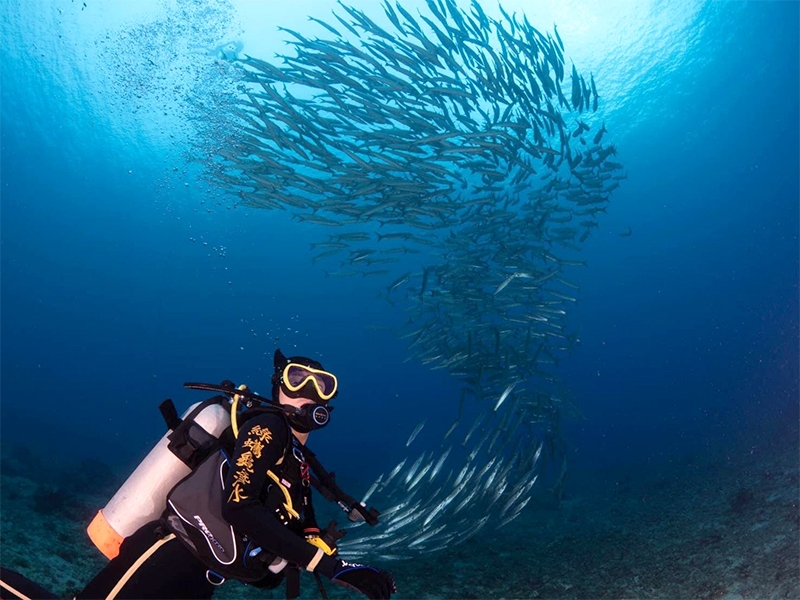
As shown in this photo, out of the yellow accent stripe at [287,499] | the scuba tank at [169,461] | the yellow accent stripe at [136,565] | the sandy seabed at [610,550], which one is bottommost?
the sandy seabed at [610,550]

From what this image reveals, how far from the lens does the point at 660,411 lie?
5997 centimetres

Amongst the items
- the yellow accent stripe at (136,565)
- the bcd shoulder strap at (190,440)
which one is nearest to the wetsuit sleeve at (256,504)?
the bcd shoulder strap at (190,440)

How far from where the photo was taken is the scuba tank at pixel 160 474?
2.31 m

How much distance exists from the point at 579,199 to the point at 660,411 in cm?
5807

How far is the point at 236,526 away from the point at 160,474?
0.59 metres

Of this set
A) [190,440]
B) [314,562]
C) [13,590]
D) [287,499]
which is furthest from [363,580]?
[13,590]

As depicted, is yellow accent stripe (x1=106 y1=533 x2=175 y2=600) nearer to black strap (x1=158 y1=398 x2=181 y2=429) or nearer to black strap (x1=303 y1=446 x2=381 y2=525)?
black strap (x1=158 y1=398 x2=181 y2=429)

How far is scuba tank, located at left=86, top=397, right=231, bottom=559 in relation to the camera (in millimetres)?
2309

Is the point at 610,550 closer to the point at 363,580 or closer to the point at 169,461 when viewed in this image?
the point at 363,580

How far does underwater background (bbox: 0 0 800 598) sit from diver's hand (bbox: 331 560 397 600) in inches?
154

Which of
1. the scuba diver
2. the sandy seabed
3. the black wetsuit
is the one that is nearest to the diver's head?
the scuba diver

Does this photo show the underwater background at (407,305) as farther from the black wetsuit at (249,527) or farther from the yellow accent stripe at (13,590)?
the yellow accent stripe at (13,590)

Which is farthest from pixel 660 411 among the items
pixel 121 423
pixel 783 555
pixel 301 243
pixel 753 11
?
pixel 783 555

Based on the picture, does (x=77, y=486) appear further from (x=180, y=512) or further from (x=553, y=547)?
(x=180, y=512)
